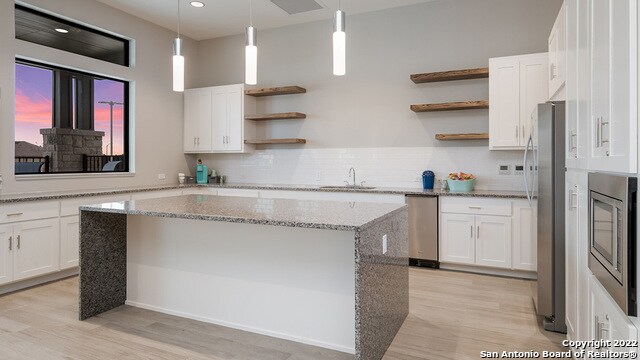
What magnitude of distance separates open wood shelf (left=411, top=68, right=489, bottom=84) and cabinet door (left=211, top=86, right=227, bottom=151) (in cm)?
276

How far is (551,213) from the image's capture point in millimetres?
2771

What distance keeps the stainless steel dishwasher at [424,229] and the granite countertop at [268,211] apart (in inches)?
61.3

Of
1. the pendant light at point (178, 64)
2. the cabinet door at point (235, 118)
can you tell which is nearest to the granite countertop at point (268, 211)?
the pendant light at point (178, 64)

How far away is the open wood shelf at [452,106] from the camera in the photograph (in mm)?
4453

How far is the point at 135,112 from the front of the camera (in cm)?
538

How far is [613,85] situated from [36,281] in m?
4.81

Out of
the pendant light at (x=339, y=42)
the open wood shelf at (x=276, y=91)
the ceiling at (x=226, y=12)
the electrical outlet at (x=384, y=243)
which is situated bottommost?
the electrical outlet at (x=384, y=243)

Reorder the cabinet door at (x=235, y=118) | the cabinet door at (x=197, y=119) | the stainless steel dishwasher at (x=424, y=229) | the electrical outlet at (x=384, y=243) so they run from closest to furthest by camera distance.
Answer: the electrical outlet at (x=384, y=243)
the stainless steel dishwasher at (x=424, y=229)
the cabinet door at (x=235, y=118)
the cabinet door at (x=197, y=119)

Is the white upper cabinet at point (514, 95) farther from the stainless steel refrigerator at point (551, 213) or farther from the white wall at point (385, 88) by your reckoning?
the stainless steel refrigerator at point (551, 213)

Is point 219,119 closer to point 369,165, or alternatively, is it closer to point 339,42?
point 369,165

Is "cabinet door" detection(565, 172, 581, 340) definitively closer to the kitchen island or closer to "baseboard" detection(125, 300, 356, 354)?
the kitchen island

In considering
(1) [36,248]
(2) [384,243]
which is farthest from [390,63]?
(1) [36,248]

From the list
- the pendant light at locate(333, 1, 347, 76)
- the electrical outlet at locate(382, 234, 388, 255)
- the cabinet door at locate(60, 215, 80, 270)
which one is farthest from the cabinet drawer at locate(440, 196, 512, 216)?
the cabinet door at locate(60, 215, 80, 270)

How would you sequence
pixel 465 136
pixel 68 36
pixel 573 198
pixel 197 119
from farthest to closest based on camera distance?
pixel 197 119, pixel 68 36, pixel 465 136, pixel 573 198
